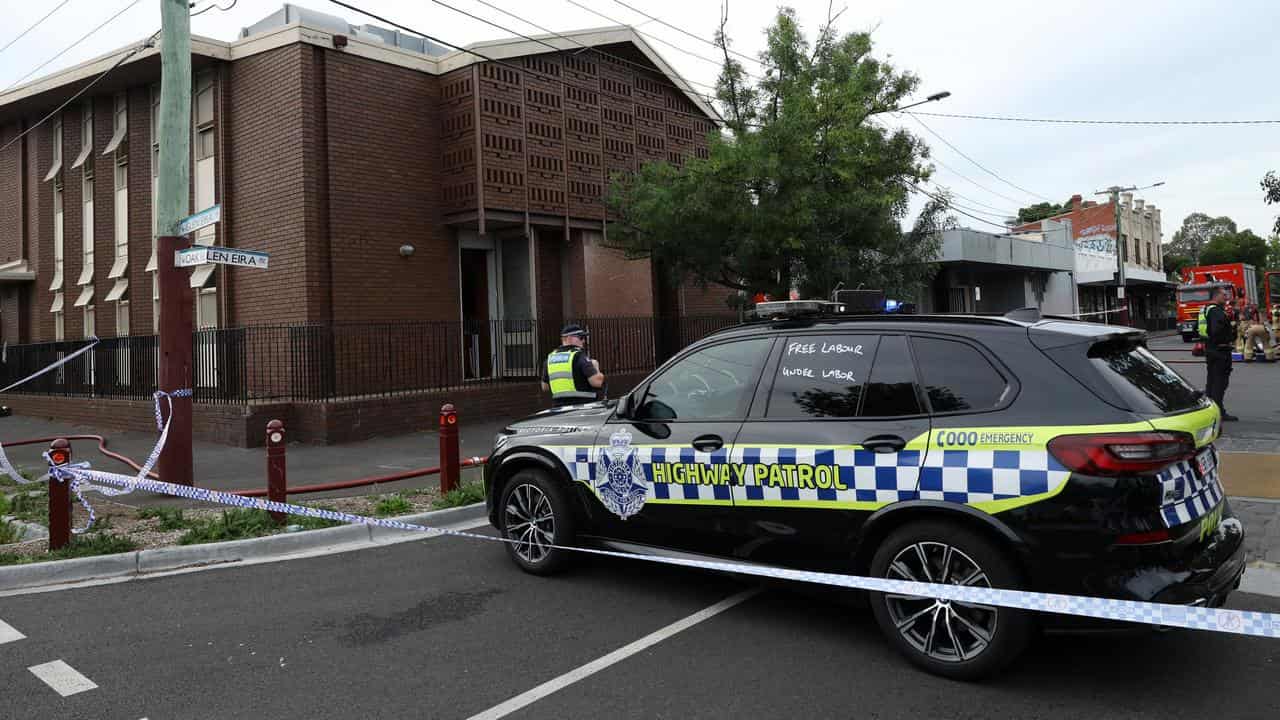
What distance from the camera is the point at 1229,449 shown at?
9289 millimetres

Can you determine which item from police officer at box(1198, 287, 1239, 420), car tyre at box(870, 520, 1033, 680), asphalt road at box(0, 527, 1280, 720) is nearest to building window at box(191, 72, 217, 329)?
asphalt road at box(0, 527, 1280, 720)

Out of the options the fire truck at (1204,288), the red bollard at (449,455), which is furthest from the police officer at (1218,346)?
the fire truck at (1204,288)

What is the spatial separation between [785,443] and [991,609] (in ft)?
4.04

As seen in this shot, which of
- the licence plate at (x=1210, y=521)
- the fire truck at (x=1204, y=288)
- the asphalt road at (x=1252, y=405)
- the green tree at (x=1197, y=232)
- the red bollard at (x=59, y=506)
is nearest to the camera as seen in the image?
the licence plate at (x=1210, y=521)

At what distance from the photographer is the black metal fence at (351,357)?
13031 mm

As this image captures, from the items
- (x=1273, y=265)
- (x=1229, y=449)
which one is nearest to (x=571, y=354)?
(x=1229, y=449)

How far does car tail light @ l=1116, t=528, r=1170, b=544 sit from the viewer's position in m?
3.38

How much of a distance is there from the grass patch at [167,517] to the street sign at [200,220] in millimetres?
2658

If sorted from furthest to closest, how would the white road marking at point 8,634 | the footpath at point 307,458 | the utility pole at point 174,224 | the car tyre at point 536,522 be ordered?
1. the footpath at point 307,458
2. the utility pole at point 174,224
3. the car tyre at point 536,522
4. the white road marking at point 8,634

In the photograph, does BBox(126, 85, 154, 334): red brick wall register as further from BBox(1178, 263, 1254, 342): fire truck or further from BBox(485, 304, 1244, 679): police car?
BBox(1178, 263, 1254, 342): fire truck

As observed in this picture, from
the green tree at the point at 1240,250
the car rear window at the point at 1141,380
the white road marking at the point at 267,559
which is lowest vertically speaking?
the white road marking at the point at 267,559

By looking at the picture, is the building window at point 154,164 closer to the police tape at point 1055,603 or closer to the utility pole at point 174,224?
the utility pole at point 174,224

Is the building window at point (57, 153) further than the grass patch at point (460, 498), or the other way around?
the building window at point (57, 153)

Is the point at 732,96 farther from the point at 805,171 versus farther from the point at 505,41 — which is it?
the point at 505,41
